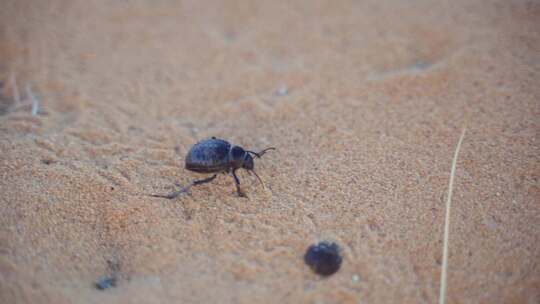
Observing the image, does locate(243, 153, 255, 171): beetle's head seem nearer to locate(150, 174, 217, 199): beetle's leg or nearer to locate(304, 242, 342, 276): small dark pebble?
locate(150, 174, 217, 199): beetle's leg

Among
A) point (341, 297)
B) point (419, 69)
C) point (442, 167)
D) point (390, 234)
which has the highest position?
point (419, 69)

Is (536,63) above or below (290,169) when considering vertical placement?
above

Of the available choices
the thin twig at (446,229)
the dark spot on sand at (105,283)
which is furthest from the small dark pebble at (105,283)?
the thin twig at (446,229)

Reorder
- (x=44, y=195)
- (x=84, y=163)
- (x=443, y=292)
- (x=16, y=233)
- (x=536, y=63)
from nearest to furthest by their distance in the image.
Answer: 1. (x=443, y=292)
2. (x=16, y=233)
3. (x=44, y=195)
4. (x=84, y=163)
5. (x=536, y=63)

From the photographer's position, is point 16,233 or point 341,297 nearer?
point 341,297

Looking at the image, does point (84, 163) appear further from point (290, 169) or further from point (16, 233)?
point (290, 169)

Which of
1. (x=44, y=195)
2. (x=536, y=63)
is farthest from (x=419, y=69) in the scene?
(x=44, y=195)

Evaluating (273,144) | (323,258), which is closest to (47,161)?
(273,144)
